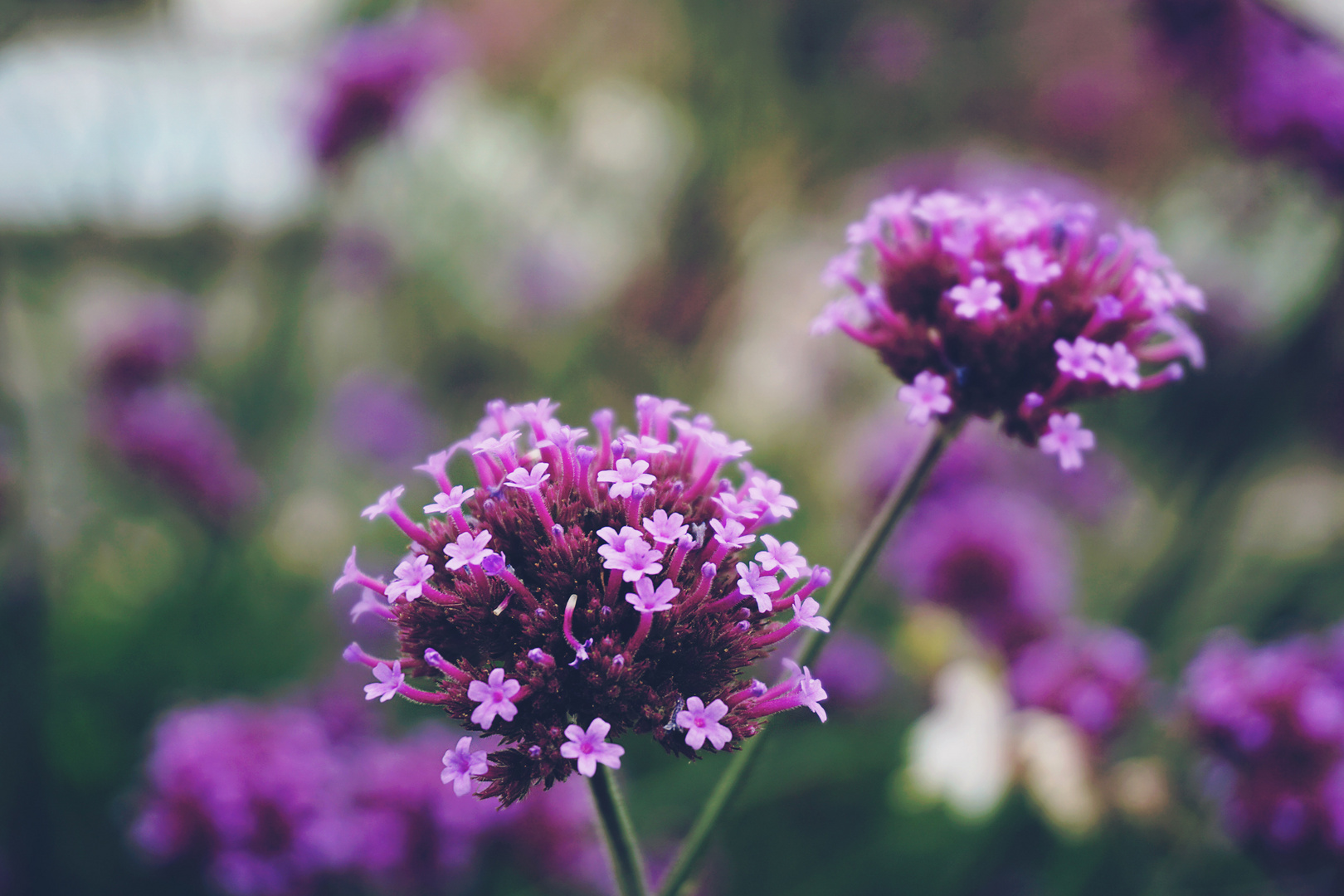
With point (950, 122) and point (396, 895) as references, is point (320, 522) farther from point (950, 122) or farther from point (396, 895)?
point (950, 122)

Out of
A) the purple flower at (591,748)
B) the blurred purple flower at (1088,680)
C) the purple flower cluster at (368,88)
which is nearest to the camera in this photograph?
the purple flower at (591,748)

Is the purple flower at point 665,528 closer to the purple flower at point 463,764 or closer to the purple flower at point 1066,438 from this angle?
the purple flower at point 463,764

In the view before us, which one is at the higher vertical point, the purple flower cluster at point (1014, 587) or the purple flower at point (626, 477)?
the purple flower at point (626, 477)

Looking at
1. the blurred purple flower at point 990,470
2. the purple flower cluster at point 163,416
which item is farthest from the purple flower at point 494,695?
the purple flower cluster at point 163,416

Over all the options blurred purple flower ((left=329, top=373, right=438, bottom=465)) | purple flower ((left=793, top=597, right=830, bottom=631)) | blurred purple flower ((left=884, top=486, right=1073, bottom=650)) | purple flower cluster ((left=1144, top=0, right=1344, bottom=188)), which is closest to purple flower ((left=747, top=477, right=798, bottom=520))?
purple flower ((left=793, top=597, right=830, bottom=631))

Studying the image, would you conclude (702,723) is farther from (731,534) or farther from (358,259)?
(358,259)

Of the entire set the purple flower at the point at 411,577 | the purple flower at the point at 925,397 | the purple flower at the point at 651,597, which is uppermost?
the purple flower at the point at 925,397

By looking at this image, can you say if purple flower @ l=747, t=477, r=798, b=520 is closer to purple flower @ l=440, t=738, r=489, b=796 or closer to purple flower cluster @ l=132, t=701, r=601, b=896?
purple flower @ l=440, t=738, r=489, b=796
